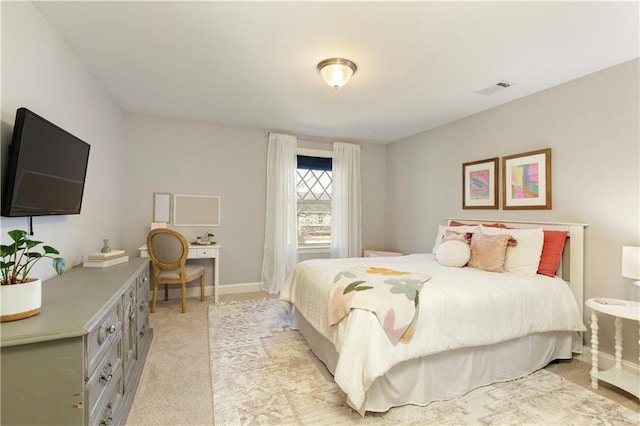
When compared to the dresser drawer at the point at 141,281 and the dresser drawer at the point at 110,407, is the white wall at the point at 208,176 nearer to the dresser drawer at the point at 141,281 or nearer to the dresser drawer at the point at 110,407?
the dresser drawer at the point at 141,281

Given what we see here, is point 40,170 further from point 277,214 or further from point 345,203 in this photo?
point 345,203

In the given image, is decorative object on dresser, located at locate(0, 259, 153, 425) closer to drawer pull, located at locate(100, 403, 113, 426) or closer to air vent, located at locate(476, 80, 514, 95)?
drawer pull, located at locate(100, 403, 113, 426)

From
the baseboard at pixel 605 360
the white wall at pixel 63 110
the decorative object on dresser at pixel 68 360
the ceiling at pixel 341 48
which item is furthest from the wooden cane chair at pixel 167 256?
the baseboard at pixel 605 360

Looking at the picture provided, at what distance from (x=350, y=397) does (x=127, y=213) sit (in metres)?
3.47

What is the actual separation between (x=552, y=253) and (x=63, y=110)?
3.86 meters

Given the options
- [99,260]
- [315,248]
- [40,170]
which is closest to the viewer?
[40,170]

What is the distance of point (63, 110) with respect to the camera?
7.11ft

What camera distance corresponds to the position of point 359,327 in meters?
1.79

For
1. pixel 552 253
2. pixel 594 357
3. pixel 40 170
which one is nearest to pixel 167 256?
pixel 40 170

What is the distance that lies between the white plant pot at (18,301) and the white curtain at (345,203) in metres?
3.83

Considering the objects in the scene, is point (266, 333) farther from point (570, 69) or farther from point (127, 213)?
point (570, 69)

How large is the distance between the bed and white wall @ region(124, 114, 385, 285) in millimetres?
1841

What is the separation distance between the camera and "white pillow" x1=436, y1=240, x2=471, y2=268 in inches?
111

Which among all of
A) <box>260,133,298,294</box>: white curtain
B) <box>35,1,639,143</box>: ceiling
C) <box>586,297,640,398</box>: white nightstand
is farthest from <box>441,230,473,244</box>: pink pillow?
<box>260,133,298,294</box>: white curtain
